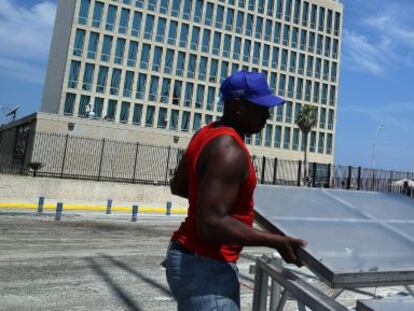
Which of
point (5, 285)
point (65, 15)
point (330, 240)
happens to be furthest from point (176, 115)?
point (330, 240)

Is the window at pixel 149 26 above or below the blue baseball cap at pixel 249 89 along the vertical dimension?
above

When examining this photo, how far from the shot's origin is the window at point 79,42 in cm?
5197

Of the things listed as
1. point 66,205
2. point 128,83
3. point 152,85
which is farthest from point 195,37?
point 66,205

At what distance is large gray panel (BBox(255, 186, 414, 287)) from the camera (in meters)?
2.07

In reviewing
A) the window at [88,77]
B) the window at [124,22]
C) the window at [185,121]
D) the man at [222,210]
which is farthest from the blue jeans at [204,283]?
the window at [185,121]

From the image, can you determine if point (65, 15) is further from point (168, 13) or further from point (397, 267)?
point (397, 267)

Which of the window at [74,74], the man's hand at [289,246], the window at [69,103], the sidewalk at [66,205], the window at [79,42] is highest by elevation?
the window at [79,42]

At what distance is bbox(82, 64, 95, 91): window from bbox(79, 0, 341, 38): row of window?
16.7 feet

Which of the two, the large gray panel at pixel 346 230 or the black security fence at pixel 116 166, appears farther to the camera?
the black security fence at pixel 116 166

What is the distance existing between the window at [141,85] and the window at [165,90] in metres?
2.58

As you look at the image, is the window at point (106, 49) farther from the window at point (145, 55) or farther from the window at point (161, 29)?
the window at point (161, 29)

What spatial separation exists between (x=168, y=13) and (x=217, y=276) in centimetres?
5965

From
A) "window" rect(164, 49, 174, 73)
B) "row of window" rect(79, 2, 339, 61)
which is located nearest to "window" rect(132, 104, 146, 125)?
"window" rect(164, 49, 174, 73)

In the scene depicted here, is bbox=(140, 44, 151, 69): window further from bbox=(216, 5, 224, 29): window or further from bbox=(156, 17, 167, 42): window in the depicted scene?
bbox=(216, 5, 224, 29): window
